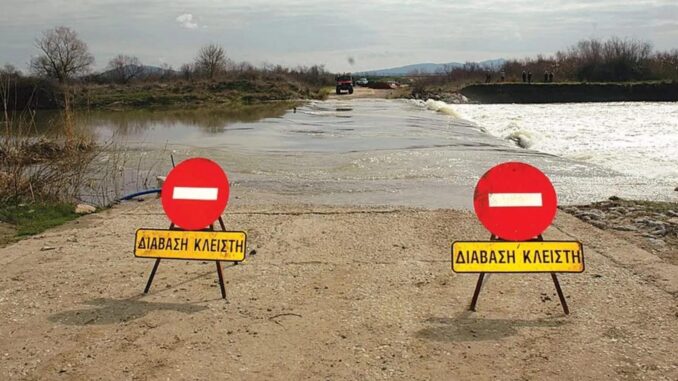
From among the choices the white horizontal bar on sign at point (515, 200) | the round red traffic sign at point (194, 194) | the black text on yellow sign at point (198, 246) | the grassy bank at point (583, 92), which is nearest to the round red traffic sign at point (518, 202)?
the white horizontal bar on sign at point (515, 200)

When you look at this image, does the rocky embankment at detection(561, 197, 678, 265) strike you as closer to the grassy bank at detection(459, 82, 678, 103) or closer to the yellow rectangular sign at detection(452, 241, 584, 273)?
the yellow rectangular sign at detection(452, 241, 584, 273)

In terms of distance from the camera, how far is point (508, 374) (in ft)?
14.3

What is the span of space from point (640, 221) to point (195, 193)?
6.53m

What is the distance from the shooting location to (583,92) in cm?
7181

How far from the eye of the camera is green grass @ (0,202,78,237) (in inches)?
363

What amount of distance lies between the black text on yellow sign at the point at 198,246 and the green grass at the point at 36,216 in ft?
13.1

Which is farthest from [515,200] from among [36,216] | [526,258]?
[36,216]

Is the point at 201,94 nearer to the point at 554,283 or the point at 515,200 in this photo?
the point at 515,200

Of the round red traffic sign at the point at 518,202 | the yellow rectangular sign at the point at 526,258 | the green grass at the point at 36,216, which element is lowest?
the green grass at the point at 36,216

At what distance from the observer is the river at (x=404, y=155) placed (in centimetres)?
1386

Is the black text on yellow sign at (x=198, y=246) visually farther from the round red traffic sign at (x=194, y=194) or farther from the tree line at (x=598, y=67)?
the tree line at (x=598, y=67)

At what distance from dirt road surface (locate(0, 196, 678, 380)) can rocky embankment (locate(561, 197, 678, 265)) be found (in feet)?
1.27

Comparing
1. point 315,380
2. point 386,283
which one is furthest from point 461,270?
point 315,380

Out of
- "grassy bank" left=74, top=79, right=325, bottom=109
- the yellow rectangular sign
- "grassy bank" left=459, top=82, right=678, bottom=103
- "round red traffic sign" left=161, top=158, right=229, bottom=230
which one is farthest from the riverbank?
the yellow rectangular sign
